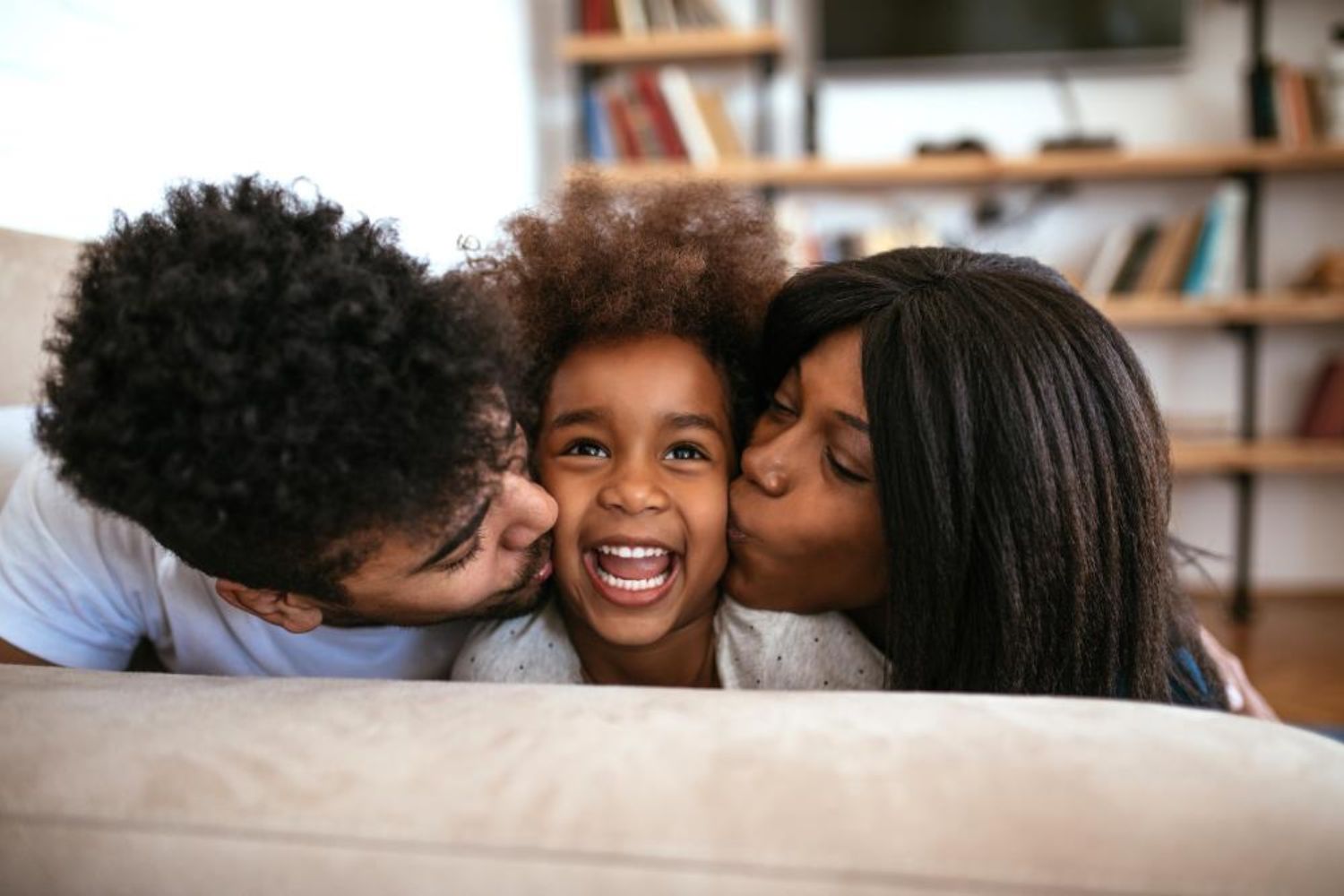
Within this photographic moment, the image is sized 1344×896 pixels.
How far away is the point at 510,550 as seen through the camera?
35.0 inches

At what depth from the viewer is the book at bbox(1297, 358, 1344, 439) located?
3.30 metres

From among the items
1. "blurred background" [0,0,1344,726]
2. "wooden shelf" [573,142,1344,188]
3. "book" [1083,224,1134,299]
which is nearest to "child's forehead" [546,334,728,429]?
"blurred background" [0,0,1344,726]

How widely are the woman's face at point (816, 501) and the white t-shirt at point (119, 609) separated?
332 millimetres

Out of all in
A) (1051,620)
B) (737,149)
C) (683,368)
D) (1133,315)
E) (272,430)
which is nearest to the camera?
(272,430)

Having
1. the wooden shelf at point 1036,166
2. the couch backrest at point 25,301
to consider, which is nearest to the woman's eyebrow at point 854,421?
the couch backrest at point 25,301

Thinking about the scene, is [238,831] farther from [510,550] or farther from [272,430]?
[510,550]

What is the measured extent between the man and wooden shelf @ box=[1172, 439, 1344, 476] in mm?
2769

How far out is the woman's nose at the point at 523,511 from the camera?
841 millimetres

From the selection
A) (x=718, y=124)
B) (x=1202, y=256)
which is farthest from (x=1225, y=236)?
(x=718, y=124)

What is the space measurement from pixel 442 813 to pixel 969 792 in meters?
0.23

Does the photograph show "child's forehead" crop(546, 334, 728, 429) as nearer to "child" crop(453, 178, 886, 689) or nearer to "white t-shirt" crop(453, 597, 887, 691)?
"child" crop(453, 178, 886, 689)

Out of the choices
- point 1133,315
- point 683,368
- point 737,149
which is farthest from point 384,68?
point 1133,315

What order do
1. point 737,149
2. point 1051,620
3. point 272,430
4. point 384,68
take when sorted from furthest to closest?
point 737,149
point 384,68
point 1051,620
point 272,430

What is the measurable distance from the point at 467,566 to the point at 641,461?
0.76 feet
